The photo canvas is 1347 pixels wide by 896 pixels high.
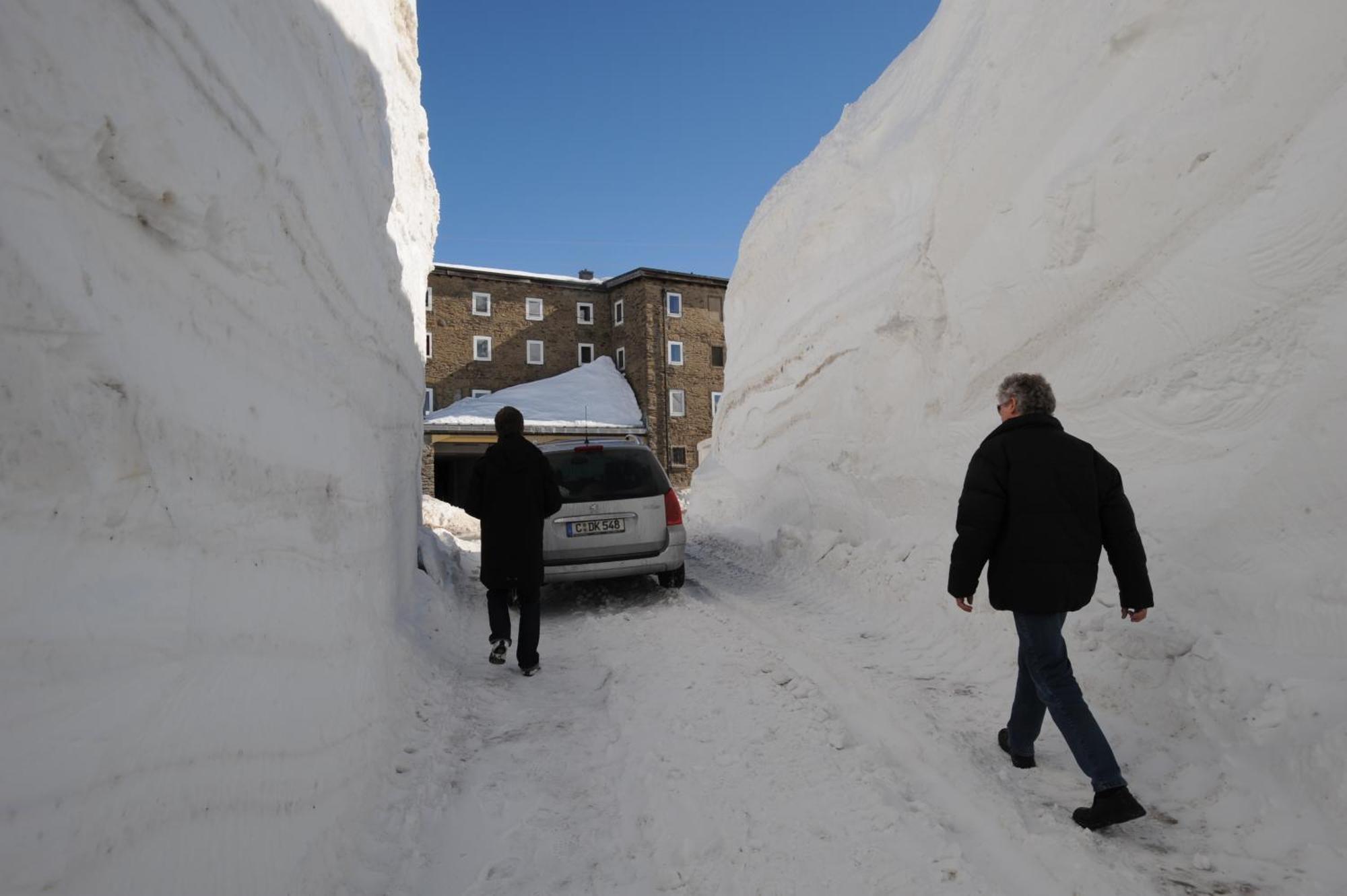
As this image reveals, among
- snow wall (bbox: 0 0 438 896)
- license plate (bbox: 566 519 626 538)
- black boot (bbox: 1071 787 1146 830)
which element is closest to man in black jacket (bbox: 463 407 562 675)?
snow wall (bbox: 0 0 438 896)

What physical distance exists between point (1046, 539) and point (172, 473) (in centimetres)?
315

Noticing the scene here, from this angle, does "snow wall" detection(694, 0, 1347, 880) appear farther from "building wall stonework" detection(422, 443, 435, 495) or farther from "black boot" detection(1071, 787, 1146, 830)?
"building wall stonework" detection(422, 443, 435, 495)

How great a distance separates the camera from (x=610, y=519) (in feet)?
24.0

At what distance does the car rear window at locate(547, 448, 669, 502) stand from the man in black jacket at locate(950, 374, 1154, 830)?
443 centimetres

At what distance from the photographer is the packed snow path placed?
2689 mm

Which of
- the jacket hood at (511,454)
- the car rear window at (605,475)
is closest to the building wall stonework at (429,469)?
the car rear window at (605,475)

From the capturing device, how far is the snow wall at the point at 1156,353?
3398 mm

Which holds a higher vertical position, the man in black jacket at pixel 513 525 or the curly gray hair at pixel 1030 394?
the curly gray hair at pixel 1030 394

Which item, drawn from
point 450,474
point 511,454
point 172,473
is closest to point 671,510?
point 511,454

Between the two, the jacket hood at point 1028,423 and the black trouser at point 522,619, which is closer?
the jacket hood at point 1028,423

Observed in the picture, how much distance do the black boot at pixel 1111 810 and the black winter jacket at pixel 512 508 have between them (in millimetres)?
3448

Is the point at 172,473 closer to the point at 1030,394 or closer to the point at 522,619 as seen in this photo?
the point at 1030,394

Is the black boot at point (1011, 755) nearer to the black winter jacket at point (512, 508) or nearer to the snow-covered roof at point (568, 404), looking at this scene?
the black winter jacket at point (512, 508)

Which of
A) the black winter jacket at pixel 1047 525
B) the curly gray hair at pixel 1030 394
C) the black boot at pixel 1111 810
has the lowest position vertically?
the black boot at pixel 1111 810
